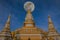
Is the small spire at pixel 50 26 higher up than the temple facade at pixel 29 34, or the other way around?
the small spire at pixel 50 26

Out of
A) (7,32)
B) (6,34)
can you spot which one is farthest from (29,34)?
(6,34)

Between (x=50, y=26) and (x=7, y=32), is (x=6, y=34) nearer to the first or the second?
(x=7, y=32)

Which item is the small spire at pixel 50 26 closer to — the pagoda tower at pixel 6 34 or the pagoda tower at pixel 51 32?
the pagoda tower at pixel 51 32

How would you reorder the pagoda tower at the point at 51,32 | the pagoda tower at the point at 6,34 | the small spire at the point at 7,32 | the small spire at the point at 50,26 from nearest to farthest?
the pagoda tower at the point at 6,34, the small spire at the point at 7,32, the pagoda tower at the point at 51,32, the small spire at the point at 50,26

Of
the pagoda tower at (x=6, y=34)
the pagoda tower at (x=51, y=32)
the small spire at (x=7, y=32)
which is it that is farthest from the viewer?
the pagoda tower at (x=51, y=32)

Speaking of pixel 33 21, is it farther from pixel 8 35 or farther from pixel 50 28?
pixel 8 35

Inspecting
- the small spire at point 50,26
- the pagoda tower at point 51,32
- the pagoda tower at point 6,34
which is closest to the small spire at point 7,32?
the pagoda tower at point 6,34

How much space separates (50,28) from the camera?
2752 centimetres

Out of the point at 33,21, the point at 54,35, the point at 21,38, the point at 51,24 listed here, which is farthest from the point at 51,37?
the point at 33,21

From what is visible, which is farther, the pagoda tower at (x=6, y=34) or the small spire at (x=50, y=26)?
the small spire at (x=50, y=26)

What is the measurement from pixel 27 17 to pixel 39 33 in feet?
24.7

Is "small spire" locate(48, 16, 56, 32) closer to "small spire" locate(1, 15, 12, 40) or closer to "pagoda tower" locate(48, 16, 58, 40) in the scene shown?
"pagoda tower" locate(48, 16, 58, 40)

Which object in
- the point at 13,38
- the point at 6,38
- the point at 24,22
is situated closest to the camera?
the point at 6,38

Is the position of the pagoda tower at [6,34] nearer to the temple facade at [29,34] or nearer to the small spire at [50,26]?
the temple facade at [29,34]
